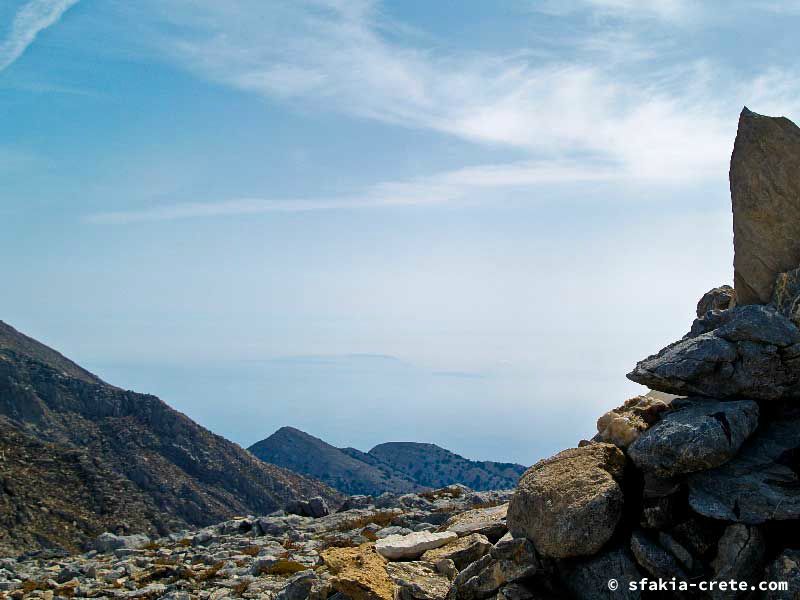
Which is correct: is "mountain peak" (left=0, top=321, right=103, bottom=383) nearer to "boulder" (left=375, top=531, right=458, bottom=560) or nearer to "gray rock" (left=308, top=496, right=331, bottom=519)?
"gray rock" (left=308, top=496, right=331, bottom=519)

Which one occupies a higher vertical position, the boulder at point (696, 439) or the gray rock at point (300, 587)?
the boulder at point (696, 439)

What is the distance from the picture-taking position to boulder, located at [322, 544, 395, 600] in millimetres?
15102

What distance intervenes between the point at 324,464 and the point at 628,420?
6956 inches

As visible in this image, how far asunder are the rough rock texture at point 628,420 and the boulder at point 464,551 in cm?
414

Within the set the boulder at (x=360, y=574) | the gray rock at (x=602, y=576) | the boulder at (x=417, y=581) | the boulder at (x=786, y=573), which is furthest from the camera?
the boulder at (x=360, y=574)

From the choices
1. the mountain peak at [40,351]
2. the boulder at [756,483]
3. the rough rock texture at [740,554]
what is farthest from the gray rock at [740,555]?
the mountain peak at [40,351]

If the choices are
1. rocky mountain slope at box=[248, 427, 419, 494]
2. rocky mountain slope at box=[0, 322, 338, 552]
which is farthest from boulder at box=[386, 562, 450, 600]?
rocky mountain slope at box=[248, 427, 419, 494]

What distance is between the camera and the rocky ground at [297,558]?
52.9 ft

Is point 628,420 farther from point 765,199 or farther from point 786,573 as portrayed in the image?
point 765,199

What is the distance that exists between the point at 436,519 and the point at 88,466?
45197mm

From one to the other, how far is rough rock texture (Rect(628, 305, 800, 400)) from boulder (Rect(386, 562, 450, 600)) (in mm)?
7018

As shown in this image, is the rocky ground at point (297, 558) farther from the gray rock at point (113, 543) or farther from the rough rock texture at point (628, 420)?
the rough rock texture at point (628, 420)

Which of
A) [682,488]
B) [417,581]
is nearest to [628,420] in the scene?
[682,488]

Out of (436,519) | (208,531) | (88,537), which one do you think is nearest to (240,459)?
(88,537)
